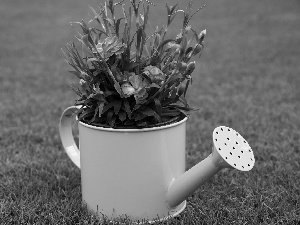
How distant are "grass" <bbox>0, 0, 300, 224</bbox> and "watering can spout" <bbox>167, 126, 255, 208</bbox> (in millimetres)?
130

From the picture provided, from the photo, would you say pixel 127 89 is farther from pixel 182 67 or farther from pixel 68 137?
pixel 68 137

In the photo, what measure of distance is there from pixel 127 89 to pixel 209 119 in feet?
5.53

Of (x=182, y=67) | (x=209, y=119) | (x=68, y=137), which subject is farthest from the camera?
(x=209, y=119)

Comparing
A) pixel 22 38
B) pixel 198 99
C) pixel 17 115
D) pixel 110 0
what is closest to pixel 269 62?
pixel 198 99

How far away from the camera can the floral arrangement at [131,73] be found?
5.82 ft

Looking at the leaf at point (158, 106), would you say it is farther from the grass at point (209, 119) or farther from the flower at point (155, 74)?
the grass at point (209, 119)

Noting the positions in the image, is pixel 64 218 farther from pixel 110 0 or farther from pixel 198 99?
pixel 198 99

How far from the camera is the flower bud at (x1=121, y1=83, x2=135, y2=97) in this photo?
5.79 feet

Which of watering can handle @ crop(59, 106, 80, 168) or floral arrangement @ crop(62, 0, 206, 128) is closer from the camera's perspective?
floral arrangement @ crop(62, 0, 206, 128)

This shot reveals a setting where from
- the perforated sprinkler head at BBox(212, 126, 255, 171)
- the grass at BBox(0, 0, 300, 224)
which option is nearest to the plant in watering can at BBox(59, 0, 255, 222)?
the perforated sprinkler head at BBox(212, 126, 255, 171)

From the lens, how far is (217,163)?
1.78 metres

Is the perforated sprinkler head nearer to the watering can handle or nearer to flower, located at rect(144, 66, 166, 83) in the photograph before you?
flower, located at rect(144, 66, 166, 83)

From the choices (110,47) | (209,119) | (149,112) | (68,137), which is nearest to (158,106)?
(149,112)

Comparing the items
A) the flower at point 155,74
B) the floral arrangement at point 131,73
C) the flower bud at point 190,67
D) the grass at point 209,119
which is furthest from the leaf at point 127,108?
the grass at point 209,119
